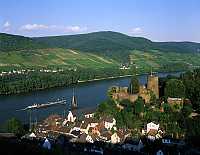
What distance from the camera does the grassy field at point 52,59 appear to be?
7062 centimetres

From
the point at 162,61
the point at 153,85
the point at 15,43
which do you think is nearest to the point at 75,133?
the point at 153,85

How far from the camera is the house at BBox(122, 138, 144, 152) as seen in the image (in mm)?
16589

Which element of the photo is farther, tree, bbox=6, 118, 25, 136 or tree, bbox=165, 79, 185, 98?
tree, bbox=165, 79, 185, 98

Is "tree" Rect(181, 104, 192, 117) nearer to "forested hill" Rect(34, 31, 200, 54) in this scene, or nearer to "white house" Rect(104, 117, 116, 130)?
"white house" Rect(104, 117, 116, 130)

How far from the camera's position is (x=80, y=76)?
192 feet

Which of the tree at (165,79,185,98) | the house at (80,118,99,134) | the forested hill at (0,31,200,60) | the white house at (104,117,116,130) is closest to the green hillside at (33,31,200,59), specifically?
the forested hill at (0,31,200,60)

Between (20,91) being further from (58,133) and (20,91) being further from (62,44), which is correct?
(62,44)

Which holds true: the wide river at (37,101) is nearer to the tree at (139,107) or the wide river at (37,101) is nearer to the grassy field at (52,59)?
the tree at (139,107)

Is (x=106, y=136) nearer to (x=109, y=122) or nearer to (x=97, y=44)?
(x=109, y=122)

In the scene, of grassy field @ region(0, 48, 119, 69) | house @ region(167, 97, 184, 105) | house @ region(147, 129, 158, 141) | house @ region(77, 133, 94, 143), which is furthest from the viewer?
grassy field @ region(0, 48, 119, 69)

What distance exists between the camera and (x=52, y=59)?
7806 cm

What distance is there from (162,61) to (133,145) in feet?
248

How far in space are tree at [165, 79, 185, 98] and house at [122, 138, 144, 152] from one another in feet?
21.3

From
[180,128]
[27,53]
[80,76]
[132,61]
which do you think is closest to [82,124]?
[180,128]
